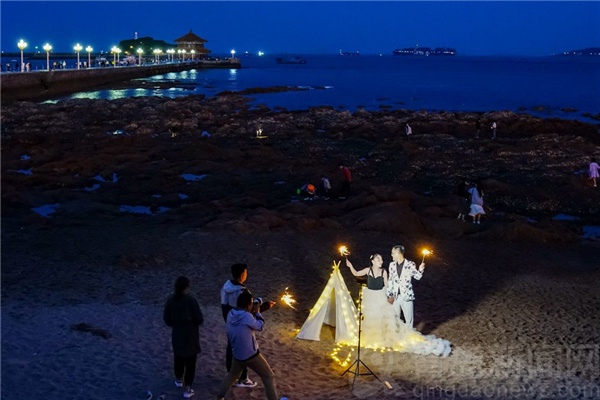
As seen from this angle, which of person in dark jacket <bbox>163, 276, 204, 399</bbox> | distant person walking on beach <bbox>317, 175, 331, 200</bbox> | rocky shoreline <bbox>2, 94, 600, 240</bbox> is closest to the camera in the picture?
person in dark jacket <bbox>163, 276, 204, 399</bbox>

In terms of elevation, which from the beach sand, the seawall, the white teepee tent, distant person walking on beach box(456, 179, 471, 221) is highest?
the seawall

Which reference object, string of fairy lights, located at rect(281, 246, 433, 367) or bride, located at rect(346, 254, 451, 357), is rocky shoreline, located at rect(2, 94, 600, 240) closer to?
string of fairy lights, located at rect(281, 246, 433, 367)

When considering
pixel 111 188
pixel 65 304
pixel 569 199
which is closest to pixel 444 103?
pixel 569 199

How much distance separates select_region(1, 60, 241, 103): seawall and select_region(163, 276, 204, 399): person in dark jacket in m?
53.1

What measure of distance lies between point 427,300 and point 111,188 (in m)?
14.4

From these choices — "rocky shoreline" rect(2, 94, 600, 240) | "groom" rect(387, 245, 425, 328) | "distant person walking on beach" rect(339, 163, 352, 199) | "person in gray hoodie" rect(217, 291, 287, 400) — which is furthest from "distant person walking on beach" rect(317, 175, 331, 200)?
"person in gray hoodie" rect(217, 291, 287, 400)

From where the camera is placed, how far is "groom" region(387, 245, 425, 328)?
372 inches

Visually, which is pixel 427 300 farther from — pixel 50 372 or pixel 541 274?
pixel 50 372

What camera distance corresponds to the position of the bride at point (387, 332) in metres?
9.47

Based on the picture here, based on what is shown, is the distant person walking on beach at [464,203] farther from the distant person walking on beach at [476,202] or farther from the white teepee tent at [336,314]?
the white teepee tent at [336,314]

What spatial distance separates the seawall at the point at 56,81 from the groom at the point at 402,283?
52.5m

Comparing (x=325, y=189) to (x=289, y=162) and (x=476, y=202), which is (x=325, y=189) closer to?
(x=476, y=202)

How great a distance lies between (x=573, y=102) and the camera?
7412cm

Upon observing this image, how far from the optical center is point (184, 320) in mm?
7309
